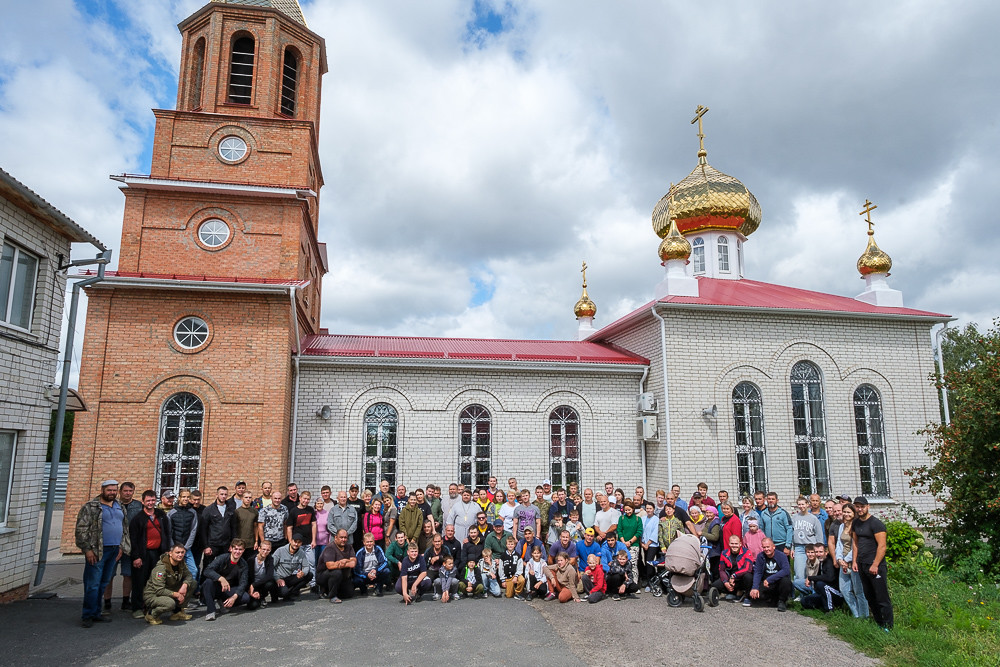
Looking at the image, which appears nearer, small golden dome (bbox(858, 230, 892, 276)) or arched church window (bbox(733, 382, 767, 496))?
arched church window (bbox(733, 382, 767, 496))

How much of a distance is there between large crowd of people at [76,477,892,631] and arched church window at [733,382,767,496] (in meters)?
3.97

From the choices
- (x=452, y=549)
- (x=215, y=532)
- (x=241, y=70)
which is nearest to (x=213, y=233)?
(x=241, y=70)

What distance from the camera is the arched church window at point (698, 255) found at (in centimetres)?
1894

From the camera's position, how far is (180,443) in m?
11.3

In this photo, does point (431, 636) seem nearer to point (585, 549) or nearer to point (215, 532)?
point (585, 549)

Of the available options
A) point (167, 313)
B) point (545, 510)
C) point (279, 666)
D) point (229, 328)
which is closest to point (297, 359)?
point (229, 328)

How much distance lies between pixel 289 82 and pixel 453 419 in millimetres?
8978

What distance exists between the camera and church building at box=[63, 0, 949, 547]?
11375mm

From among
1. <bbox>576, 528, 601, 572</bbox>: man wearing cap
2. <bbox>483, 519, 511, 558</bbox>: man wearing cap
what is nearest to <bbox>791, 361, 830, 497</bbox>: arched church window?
<bbox>576, 528, 601, 572</bbox>: man wearing cap

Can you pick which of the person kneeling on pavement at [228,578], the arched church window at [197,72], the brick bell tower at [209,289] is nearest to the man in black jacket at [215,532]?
the person kneeling on pavement at [228,578]

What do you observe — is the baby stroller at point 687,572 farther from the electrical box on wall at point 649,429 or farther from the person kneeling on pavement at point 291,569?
the person kneeling on pavement at point 291,569

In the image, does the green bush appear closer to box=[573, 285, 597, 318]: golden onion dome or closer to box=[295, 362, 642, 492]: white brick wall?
box=[295, 362, 642, 492]: white brick wall

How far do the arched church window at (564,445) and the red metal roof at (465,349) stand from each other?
1.19m

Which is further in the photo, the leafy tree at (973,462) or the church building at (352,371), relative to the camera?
the church building at (352,371)
